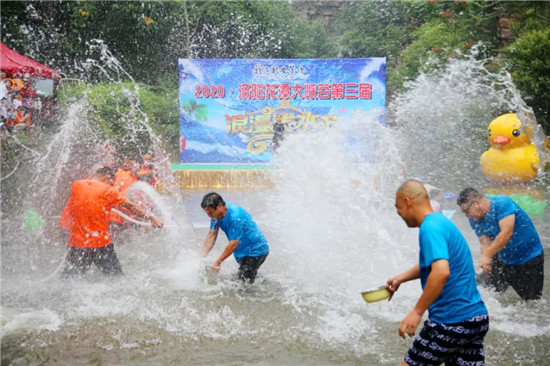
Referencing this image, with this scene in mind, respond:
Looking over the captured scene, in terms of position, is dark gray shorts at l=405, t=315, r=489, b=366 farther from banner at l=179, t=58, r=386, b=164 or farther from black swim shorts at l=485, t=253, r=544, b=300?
banner at l=179, t=58, r=386, b=164

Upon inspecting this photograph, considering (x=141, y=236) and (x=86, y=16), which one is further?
(x=86, y=16)

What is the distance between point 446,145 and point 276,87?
5.36 m

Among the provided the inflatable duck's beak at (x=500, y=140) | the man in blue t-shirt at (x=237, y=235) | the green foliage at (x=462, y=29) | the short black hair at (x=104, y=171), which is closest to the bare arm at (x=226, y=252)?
the man in blue t-shirt at (x=237, y=235)

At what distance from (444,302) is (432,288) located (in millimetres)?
227

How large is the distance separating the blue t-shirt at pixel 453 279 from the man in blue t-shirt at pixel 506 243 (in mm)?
1792

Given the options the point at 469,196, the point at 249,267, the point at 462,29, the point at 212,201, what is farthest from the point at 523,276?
the point at 462,29

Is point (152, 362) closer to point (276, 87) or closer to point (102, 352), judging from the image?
point (102, 352)

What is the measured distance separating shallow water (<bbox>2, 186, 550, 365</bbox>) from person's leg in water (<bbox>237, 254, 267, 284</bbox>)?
0.38 feet

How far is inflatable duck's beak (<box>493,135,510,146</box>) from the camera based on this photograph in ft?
32.4

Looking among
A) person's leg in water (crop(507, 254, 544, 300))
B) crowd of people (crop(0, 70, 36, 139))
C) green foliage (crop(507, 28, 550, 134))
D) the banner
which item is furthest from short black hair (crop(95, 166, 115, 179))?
the banner

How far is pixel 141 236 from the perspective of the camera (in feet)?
25.5

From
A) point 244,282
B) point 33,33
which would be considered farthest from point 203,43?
point 244,282

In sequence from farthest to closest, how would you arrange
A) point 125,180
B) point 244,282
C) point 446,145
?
point 446,145 → point 125,180 → point 244,282

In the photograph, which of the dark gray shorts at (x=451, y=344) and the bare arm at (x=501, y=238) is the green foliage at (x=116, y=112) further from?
the dark gray shorts at (x=451, y=344)
